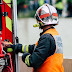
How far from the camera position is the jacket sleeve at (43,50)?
7.91ft

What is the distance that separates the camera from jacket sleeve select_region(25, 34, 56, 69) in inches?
94.9

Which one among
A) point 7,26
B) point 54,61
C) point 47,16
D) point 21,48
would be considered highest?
point 47,16

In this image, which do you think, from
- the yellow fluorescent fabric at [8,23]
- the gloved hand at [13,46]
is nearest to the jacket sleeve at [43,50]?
the gloved hand at [13,46]

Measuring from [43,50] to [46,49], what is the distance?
0.04m

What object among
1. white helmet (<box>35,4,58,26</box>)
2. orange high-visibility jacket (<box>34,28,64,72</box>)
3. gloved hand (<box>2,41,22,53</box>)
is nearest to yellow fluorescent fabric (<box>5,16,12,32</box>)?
gloved hand (<box>2,41,22,53</box>)

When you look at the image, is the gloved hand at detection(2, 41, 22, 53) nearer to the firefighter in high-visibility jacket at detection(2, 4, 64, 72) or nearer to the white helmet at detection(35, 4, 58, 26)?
the firefighter in high-visibility jacket at detection(2, 4, 64, 72)

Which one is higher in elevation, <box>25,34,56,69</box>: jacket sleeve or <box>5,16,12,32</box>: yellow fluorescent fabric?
<box>5,16,12,32</box>: yellow fluorescent fabric

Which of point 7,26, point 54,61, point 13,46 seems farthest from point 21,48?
point 54,61

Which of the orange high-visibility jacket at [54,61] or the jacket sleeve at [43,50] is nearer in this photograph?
the jacket sleeve at [43,50]

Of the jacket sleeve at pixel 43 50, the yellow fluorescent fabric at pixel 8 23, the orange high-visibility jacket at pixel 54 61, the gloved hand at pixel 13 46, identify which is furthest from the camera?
the yellow fluorescent fabric at pixel 8 23

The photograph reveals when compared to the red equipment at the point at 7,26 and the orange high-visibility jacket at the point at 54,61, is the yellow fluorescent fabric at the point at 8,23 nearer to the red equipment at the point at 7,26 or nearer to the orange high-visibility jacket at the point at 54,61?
the red equipment at the point at 7,26

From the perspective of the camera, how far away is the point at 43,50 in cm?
240

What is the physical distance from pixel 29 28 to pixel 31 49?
1.93 m

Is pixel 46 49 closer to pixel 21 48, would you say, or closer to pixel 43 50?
pixel 43 50
